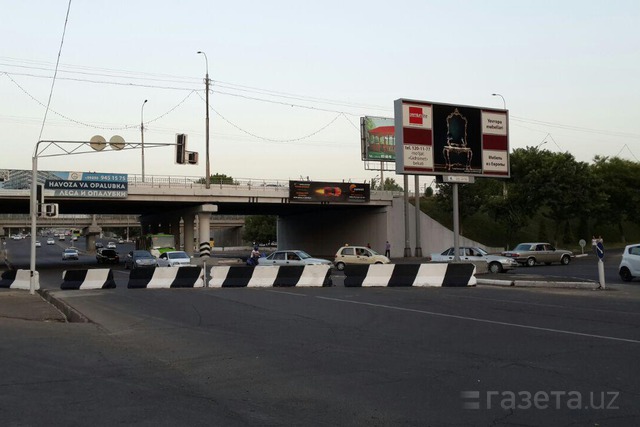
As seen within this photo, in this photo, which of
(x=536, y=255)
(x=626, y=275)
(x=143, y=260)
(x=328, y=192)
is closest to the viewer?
(x=626, y=275)

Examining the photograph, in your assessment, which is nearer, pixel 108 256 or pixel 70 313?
pixel 70 313

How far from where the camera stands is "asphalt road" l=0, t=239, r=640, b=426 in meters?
6.34

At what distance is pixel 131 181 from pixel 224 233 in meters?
81.6

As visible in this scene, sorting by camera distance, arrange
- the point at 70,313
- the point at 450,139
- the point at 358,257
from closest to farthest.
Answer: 1. the point at 70,313
2. the point at 450,139
3. the point at 358,257

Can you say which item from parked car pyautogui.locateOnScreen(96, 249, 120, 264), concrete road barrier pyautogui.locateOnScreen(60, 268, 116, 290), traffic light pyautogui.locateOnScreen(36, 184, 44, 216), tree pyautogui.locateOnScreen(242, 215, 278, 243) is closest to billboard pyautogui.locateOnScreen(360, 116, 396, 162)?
parked car pyautogui.locateOnScreen(96, 249, 120, 264)

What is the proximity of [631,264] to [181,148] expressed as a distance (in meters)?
18.3

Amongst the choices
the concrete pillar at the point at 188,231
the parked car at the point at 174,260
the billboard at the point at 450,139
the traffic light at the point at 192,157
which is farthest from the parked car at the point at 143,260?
the billboard at the point at 450,139

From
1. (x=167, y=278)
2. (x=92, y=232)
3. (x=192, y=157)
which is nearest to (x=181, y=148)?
(x=192, y=157)

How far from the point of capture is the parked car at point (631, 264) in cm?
2347

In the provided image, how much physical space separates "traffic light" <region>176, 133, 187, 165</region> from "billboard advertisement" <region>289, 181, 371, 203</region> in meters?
28.8

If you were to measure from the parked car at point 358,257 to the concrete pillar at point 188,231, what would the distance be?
22.8 meters

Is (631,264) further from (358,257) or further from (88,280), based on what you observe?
(88,280)

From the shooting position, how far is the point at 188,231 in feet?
195

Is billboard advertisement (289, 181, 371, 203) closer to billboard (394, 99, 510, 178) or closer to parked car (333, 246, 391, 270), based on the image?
parked car (333, 246, 391, 270)
